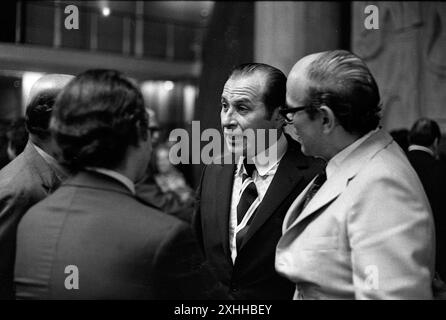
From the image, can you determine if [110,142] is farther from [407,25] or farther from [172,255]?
[407,25]

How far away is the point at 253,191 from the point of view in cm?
209

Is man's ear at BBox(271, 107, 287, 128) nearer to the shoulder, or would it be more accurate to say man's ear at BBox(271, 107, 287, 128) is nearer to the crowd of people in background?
the crowd of people in background

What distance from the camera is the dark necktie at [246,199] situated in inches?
79.7

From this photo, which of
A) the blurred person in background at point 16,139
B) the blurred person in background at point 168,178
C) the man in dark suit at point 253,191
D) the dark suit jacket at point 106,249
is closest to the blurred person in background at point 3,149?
the blurred person in background at point 16,139

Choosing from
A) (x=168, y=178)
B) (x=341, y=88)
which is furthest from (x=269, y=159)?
(x=168, y=178)

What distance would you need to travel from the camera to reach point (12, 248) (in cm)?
185

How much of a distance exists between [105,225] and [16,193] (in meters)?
0.52

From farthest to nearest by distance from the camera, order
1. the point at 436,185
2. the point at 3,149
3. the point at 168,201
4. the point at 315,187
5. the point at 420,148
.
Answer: the point at 420,148 < the point at 436,185 < the point at 168,201 < the point at 3,149 < the point at 315,187

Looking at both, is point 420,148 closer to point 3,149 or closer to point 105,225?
point 3,149

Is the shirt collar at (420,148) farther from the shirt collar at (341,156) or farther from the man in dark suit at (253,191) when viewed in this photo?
the shirt collar at (341,156)

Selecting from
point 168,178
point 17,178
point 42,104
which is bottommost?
point 168,178

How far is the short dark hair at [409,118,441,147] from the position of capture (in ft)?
13.5

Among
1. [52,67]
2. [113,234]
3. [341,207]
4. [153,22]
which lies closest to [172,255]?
[113,234]

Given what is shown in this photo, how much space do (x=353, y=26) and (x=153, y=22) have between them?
18.7 ft
